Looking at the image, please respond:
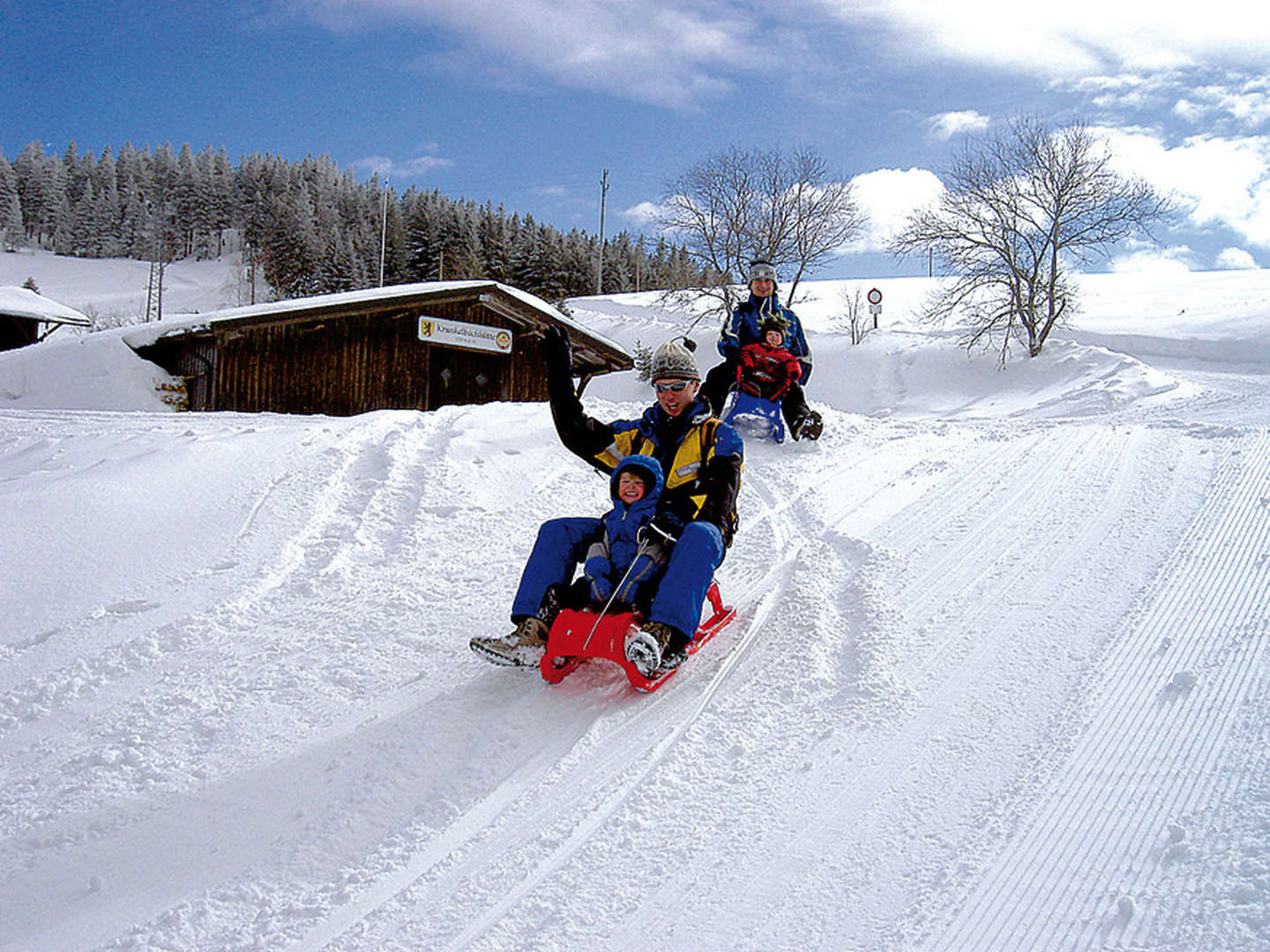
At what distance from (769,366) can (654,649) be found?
6068 mm

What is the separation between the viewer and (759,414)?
8.92 meters

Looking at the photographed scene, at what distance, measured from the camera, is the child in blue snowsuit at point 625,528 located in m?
3.76

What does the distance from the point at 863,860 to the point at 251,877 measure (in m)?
1.69

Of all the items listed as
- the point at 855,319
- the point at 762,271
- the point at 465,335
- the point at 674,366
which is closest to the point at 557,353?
the point at 674,366

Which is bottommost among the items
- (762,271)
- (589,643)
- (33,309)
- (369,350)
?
(589,643)

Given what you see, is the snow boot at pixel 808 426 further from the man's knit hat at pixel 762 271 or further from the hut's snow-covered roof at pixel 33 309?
the hut's snow-covered roof at pixel 33 309

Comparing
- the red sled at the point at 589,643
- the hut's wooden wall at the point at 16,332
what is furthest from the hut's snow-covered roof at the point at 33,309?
the red sled at the point at 589,643

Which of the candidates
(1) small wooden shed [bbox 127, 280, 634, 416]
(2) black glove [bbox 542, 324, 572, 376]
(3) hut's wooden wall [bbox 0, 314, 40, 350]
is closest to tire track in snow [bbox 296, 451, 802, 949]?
(2) black glove [bbox 542, 324, 572, 376]

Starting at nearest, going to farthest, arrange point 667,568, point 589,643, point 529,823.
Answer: point 529,823
point 589,643
point 667,568

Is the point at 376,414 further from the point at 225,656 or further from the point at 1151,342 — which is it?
the point at 1151,342

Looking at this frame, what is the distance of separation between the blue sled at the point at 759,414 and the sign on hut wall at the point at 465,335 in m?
9.16

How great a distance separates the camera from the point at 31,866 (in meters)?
2.44

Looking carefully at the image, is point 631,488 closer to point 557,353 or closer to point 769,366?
point 557,353

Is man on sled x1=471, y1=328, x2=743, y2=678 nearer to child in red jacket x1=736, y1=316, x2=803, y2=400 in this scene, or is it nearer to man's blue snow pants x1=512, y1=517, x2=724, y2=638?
man's blue snow pants x1=512, y1=517, x2=724, y2=638
